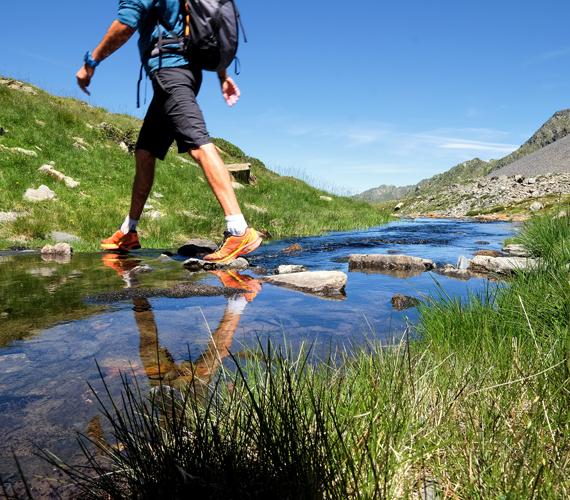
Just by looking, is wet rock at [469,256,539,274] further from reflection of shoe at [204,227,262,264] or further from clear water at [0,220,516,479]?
reflection of shoe at [204,227,262,264]

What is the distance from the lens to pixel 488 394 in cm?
169

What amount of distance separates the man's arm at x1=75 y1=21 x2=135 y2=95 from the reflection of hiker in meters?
2.88

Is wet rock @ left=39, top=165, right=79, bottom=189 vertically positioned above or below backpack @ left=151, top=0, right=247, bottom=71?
below

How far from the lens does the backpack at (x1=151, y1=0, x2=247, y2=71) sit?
5.00 meters

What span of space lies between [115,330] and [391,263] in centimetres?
439

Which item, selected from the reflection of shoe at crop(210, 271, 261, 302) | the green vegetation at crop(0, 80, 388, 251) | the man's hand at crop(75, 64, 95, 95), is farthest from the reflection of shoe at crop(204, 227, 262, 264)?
the green vegetation at crop(0, 80, 388, 251)

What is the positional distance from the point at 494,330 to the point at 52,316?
296cm

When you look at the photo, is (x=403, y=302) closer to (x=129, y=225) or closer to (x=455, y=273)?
(x=455, y=273)

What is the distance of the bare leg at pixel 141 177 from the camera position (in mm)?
6176

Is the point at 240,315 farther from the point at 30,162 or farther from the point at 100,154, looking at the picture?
the point at 100,154

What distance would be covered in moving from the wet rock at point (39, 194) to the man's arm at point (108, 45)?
207 inches

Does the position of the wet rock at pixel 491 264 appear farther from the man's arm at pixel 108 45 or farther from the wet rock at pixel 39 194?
the wet rock at pixel 39 194

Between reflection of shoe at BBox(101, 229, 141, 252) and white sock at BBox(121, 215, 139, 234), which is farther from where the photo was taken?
reflection of shoe at BBox(101, 229, 141, 252)

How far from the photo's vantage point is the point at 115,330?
9.82 feet
